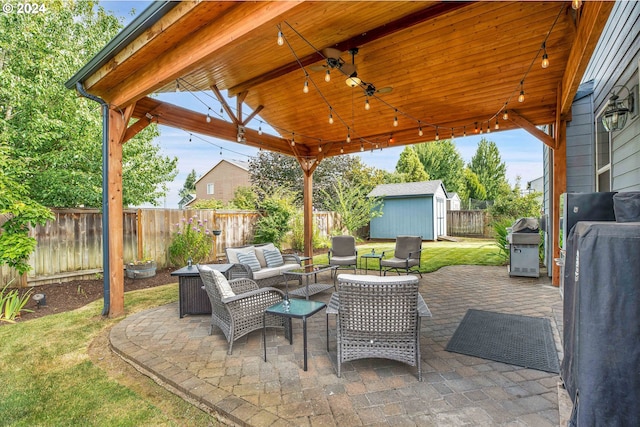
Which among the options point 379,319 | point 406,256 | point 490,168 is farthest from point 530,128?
point 490,168

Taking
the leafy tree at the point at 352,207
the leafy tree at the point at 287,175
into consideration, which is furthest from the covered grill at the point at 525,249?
the leafy tree at the point at 287,175

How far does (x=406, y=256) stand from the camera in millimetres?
6637

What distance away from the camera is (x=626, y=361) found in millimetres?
1129

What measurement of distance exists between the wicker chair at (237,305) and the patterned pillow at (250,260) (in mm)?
1576

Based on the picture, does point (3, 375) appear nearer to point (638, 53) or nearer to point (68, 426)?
point (68, 426)

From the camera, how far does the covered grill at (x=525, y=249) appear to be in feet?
20.5

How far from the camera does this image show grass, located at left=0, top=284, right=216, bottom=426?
222 centimetres

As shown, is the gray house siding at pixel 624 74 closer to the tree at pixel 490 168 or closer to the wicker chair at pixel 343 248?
the wicker chair at pixel 343 248

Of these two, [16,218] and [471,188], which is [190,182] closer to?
[471,188]

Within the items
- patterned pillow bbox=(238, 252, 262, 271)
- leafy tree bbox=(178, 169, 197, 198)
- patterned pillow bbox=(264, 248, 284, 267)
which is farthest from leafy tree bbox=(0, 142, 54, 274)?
leafy tree bbox=(178, 169, 197, 198)

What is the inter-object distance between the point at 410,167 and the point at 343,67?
22.5 meters

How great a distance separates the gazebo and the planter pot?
215 centimetres

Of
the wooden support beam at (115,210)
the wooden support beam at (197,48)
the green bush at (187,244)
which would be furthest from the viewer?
the green bush at (187,244)

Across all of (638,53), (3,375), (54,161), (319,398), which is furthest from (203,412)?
(54,161)
